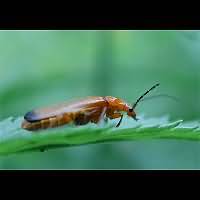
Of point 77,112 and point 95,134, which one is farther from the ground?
point 77,112

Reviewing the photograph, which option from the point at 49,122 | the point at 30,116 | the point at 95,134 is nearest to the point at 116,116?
the point at 95,134
